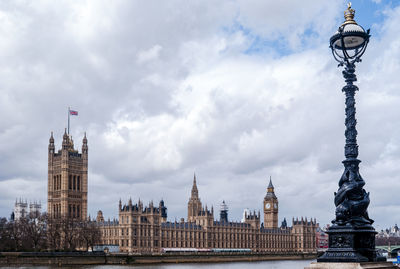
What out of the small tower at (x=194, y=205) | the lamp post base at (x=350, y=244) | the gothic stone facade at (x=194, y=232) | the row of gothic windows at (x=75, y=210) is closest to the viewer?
the lamp post base at (x=350, y=244)

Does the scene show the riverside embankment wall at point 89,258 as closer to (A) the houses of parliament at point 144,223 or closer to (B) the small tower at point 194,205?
(A) the houses of parliament at point 144,223

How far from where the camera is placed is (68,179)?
145 meters

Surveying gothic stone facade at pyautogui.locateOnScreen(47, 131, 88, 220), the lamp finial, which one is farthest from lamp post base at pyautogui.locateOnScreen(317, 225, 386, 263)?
gothic stone facade at pyautogui.locateOnScreen(47, 131, 88, 220)

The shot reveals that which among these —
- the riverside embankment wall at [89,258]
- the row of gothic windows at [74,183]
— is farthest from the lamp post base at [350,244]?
the row of gothic windows at [74,183]

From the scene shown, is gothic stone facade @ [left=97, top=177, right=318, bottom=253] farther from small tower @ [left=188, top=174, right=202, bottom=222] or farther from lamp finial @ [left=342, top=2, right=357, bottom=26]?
lamp finial @ [left=342, top=2, right=357, bottom=26]

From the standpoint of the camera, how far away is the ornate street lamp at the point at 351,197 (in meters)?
17.2

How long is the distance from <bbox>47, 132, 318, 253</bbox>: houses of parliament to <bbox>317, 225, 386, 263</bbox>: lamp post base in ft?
335

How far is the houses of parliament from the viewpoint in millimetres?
132875

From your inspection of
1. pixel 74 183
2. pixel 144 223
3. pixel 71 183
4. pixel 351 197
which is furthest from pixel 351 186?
pixel 74 183

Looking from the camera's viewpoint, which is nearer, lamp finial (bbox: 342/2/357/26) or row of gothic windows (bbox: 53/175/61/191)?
lamp finial (bbox: 342/2/357/26)

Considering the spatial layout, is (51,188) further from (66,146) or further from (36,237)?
(36,237)

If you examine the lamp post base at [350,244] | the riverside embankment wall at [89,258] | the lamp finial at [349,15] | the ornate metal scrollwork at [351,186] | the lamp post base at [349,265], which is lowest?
the riverside embankment wall at [89,258]

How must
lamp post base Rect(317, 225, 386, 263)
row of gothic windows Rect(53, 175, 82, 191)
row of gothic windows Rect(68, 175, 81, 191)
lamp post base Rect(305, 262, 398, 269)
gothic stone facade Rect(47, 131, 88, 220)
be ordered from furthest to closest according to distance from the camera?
row of gothic windows Rect(53, 175, 82, 191)
row of gothic windows Rect(68, 175, 81, 191)
gothic stone facade Rect(47, 131, 88, 220)
lamp post base Rect(317, 225, 386, 263)
lamp post base Rect(305, 262, 398, 269)


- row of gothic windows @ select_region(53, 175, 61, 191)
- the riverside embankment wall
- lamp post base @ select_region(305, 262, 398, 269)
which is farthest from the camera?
row of gothic windows @ select_region(53, 175, 61, 191)
